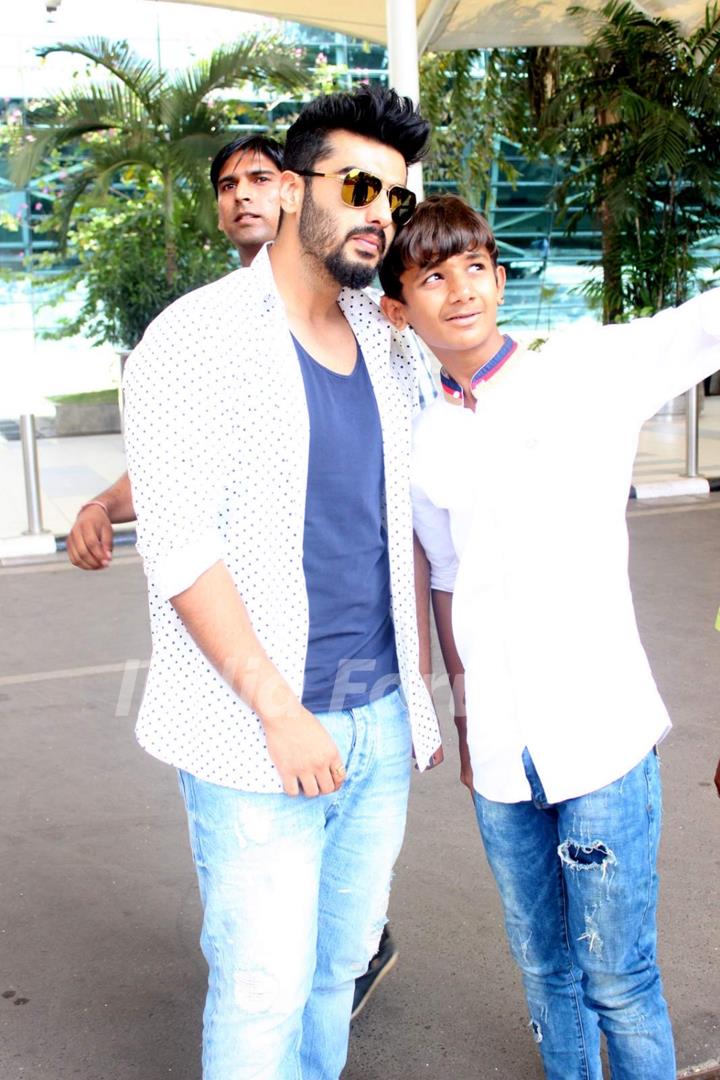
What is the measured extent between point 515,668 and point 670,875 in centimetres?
181

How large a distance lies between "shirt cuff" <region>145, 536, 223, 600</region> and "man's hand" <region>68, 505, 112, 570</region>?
38 centimetres

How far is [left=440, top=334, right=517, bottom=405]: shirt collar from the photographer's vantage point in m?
2.31

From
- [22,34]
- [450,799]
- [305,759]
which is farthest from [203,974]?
[22,34]

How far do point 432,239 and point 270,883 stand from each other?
115 centimetres

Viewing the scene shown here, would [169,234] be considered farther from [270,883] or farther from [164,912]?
[270,883]

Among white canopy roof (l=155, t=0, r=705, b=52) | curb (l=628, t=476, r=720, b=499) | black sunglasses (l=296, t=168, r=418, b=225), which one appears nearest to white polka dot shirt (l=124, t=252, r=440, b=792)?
black sunglasses (l=296, t=168, r=418, b=225)

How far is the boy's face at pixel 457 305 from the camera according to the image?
2277 mm

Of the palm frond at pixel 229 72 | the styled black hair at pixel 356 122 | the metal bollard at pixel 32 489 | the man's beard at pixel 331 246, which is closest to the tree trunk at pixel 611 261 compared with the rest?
the palm frond at pixel 229 72

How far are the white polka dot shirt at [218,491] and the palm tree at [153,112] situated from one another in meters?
11.4

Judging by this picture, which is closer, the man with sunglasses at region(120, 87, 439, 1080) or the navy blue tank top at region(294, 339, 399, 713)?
the man with sunglasses at region(120, 87, 439, 1080)

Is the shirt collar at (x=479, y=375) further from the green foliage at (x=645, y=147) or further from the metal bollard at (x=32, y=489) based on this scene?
the green foliage at (x=645, y=147)

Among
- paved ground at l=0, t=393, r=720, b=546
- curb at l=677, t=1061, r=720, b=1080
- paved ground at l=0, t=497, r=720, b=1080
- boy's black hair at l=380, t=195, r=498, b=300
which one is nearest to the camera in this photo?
boy's black hair at l=380, t=195, r=498, b=300

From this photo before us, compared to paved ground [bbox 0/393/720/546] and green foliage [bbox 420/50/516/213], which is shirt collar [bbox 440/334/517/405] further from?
green foliage [bbox 420/50/516/213]

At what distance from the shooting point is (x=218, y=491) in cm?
204
